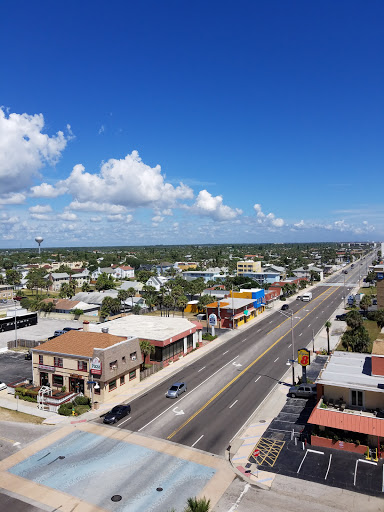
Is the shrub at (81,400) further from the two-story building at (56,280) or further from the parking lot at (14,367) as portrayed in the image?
the two-story building at (56,280)

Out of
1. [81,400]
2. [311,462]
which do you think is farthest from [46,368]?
[311,462]

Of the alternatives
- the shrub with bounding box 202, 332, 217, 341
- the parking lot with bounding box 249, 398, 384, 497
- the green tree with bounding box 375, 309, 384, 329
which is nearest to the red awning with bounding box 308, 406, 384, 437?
the parking lot with bounding box 249, 398, 384, 497

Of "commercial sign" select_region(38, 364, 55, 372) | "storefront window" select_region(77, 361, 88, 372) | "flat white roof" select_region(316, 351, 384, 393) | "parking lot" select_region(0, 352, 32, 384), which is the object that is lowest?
"parking lot" select_region(0, 352, 32, 384)

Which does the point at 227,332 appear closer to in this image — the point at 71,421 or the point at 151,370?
the point at 151,370

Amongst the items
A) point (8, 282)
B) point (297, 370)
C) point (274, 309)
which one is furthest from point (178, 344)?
point (8, 282)

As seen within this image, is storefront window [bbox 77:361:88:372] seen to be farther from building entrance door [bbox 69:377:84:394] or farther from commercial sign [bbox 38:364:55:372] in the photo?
commercial sign [bbox 38:364:55:372]

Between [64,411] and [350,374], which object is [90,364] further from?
[350,374]

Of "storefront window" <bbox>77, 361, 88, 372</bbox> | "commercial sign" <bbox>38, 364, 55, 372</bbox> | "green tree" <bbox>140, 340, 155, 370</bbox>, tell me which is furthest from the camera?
"green tree" <bbox>140, 340, 155, 370</bbox>

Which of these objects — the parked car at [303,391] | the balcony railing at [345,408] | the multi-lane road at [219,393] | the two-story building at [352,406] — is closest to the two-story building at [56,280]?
the multi-lane road at [219,393]
